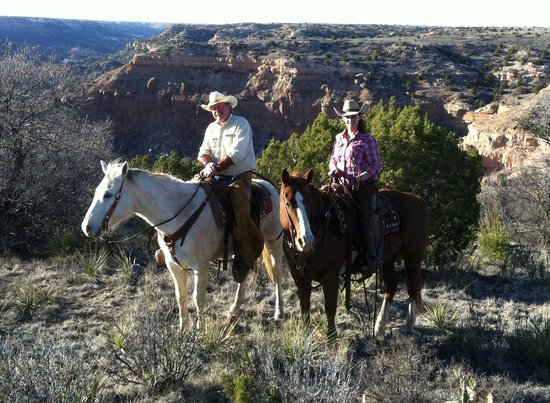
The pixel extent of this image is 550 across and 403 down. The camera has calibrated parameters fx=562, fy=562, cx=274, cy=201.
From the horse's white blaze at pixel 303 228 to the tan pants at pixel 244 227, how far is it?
1.20m

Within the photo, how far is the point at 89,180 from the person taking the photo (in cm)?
1244

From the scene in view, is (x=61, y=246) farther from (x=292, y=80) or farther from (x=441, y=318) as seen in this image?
(x=292, y=80)

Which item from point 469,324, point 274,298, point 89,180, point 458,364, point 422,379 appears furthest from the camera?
point 89,180

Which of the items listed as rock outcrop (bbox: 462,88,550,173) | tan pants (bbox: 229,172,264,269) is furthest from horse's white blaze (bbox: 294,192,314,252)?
rock outcrop (bbox: 462,88,550,173)

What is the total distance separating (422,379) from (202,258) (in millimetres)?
2561

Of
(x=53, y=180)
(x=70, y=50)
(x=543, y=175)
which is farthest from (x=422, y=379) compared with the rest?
(x=70, y=50)

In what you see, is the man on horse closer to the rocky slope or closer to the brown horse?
the brown horse

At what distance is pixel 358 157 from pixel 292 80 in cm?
5151

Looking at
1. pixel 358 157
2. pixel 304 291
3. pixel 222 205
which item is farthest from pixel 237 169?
pixel 304 291

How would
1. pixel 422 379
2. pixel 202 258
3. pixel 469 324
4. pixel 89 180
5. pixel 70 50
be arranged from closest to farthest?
pixel 422 379 → pixel 202 258 → pixel 469 324 → pixel 89 180 → pixel 70 50

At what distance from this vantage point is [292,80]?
5638cm

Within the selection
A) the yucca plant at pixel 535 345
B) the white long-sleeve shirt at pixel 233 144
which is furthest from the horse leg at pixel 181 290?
the yucca plant at pixel 535 345

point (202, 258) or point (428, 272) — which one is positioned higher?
point (202, 258)

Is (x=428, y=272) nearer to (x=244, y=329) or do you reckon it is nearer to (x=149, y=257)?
(x=244, y=329)
